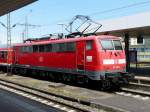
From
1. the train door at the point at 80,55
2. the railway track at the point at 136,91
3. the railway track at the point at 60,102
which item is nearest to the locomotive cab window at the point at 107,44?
the train door at the point at 80,55

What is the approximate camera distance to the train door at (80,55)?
A: 23.0m

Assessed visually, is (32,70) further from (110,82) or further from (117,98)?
(117,98)

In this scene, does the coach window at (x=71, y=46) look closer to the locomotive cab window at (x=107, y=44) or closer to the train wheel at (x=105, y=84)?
the locomotive cab window at (x=107, y=44)

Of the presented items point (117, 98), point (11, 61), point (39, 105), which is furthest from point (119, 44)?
point (11, 61)

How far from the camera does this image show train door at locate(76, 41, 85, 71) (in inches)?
907

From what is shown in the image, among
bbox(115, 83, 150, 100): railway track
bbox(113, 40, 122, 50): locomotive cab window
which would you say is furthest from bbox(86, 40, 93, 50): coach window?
bbox(115, 83, 150, 100): railway track

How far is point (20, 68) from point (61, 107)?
21297 millimetres

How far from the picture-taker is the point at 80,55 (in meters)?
23.4

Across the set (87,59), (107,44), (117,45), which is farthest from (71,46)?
(117,45)

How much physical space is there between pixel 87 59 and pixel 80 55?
89 centimetres

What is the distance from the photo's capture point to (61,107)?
16.2 meters

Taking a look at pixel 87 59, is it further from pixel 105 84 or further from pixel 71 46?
pixel 71 46

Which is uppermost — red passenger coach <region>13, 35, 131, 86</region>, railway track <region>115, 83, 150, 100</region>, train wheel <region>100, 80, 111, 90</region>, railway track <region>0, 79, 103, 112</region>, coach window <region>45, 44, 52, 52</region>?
coach window <region>45, 44, 52, 52</region>

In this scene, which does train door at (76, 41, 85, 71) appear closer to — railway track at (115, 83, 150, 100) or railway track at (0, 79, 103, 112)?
railway track at (115, 83, 150, 100)
